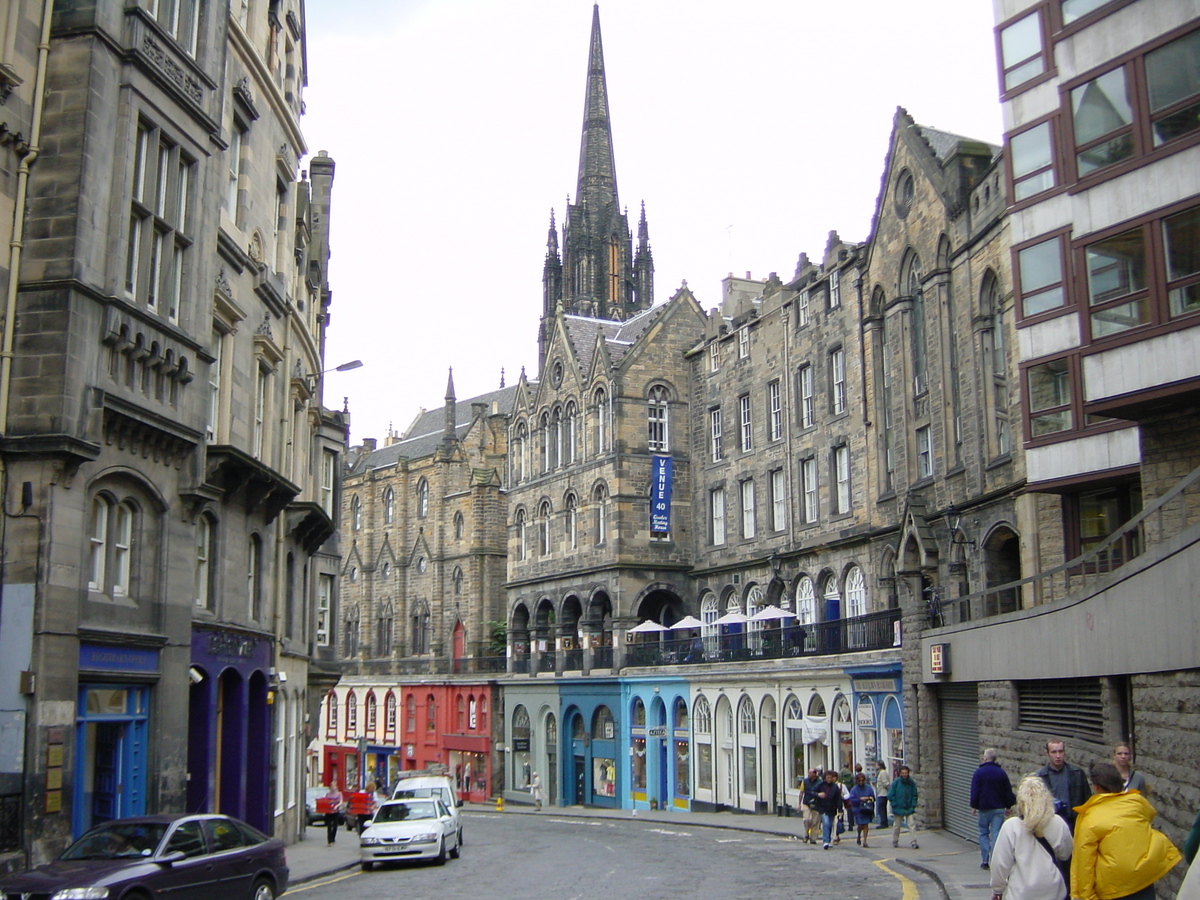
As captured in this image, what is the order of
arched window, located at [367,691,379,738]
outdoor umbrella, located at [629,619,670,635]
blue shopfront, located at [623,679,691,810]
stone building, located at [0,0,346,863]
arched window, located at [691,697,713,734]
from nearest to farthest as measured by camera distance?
stone building, located at [0,0,346,863] → arched window, located at [691,697,713,734] → blue shopfront, located at [623,679,691,810] → outdoor umbrella, located at [629,619,670,635] → arched window, located at [367,691,379,738]

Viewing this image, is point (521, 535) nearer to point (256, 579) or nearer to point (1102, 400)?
point (256, 579)

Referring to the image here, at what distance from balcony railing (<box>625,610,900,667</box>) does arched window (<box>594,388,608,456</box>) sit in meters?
8.22

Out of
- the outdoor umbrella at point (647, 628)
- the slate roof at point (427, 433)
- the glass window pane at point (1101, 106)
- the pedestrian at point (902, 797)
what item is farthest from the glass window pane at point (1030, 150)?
the slate roof at point (427, 433)

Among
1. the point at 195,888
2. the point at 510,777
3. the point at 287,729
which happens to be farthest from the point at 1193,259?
the point at 510,777

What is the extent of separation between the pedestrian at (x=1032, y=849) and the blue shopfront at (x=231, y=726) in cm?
1637

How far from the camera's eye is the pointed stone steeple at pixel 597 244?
98.7 meters

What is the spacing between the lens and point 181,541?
20.8 metres

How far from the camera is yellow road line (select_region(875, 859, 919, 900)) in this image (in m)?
17.7

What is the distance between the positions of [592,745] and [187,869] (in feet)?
133

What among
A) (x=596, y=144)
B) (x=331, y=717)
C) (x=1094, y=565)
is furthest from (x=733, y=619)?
(x=596, y=144)

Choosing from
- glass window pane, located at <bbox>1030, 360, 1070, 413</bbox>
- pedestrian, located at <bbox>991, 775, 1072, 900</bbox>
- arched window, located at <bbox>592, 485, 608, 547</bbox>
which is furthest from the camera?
arched window, located at <bbox>592, 485, 608, 547</bbox>

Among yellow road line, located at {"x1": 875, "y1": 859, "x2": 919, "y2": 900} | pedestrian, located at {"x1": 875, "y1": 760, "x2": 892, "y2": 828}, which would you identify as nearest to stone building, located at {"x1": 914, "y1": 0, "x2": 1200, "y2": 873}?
yellow road line, located at {"x1": 875, "y1": 859, "x2": 919, "y2": 900}

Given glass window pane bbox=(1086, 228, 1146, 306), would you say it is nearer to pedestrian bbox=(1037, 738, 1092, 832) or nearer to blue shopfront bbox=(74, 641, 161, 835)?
pedestrian bbox=(1037, 738, 1092, 832)

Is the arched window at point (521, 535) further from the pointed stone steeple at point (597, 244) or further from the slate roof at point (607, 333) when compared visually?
the pointed stone steeple at point (597, 244)
